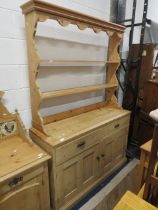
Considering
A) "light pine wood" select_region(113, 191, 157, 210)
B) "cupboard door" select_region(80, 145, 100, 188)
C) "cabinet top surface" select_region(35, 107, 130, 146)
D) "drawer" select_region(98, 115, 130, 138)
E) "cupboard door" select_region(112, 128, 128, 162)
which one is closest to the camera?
"light pine wood" select_region(113, 191, 157, 210)

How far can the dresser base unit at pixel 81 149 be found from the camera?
1473mm

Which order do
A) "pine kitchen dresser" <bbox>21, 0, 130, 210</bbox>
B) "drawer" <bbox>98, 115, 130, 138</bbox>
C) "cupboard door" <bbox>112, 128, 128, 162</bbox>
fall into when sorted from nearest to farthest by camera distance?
"pine kitchen dresser" <bbox>21, 0, 130, 210</bbox>, "drawer" <bbox>98, 115, 130, 138</bbox>, "cupboard door" <bbox>112, 128, 128, 162</bbox>

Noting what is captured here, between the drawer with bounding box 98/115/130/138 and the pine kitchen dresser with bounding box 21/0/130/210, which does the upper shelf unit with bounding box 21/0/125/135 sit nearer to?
the pine kitchen dresser with bounding box 21/0/130/210

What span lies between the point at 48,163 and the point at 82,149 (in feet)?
1.19

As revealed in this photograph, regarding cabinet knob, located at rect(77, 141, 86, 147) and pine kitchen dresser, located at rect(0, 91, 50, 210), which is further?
cabinet knob, located at rect(77, 141, 86, 147)

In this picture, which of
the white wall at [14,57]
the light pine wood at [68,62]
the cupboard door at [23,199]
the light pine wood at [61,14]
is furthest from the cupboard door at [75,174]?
the light pine wood at [61,14]

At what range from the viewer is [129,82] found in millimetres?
2533

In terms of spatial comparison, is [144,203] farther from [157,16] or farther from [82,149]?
[157,16]

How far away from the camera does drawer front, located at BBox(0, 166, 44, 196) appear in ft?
3.67

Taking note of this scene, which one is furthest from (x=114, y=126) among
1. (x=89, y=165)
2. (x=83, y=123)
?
(x=89, y=165)

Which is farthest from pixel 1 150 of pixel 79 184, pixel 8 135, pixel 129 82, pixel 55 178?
pixel 129 82

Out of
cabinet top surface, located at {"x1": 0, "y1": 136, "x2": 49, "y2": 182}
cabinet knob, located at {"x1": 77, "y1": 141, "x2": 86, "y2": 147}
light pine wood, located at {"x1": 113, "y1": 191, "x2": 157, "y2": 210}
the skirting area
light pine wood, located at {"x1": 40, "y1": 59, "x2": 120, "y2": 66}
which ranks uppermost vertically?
light pine wood, located at {"x1": 40, "y1": 59, "x2": 120, "y2": 66}

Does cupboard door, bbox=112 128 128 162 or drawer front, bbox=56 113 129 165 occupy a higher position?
drawer front, bbox=56 113 129 165

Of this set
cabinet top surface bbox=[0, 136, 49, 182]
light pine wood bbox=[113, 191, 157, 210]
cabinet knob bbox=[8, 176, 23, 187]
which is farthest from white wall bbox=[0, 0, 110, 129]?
light pine wood bbox=[113, 191, 157, 210]
